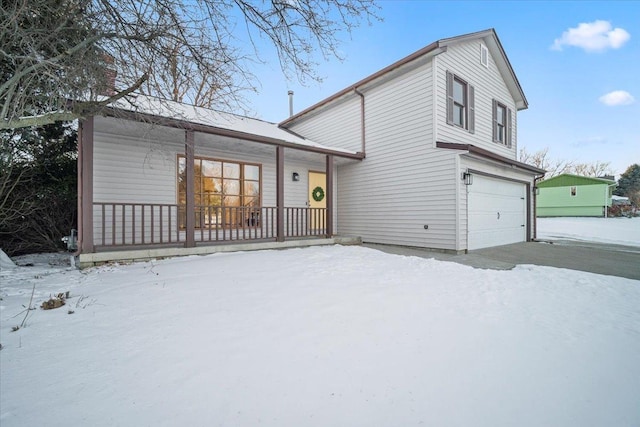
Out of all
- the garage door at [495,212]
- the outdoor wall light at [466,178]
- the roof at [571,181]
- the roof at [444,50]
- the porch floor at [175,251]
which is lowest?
the porch floor at [175,251]

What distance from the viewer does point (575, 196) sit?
2159cm

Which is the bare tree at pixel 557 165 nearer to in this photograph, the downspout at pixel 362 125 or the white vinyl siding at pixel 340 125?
the white vinyl siding at pixel 340 125

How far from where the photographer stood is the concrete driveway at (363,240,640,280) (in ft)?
18.3

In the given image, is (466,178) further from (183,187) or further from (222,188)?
(183,187)

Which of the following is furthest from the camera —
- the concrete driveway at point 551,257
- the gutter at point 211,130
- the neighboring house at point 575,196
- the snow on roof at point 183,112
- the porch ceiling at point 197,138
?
the neighboring house at point 575,196

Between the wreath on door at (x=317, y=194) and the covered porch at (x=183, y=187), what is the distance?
313mm

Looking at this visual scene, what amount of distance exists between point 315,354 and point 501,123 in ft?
35.5

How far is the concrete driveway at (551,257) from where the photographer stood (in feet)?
18.3

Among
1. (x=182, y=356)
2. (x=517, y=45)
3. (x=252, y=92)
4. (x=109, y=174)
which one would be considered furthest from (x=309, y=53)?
(x=517, y=45)

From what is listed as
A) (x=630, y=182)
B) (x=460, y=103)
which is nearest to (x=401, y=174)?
(x=460, y=103)

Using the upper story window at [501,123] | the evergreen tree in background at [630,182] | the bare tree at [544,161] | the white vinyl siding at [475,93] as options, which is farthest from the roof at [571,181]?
the upper story window at [501,123]

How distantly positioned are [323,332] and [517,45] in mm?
12506

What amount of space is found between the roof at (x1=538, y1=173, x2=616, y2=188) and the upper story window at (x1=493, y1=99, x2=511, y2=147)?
16.1 meters

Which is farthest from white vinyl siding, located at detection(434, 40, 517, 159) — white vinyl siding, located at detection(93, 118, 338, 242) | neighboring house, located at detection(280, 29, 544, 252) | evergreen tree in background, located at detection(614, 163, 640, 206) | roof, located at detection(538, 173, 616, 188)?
evergreen tree in background, located at detection(614, 163, 640, 206)
